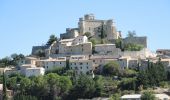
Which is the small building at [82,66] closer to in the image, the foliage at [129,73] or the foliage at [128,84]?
the foliage at [129,73]

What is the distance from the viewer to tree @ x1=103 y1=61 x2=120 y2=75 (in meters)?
71.9

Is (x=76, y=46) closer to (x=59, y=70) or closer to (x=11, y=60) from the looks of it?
(x=59, y=70)

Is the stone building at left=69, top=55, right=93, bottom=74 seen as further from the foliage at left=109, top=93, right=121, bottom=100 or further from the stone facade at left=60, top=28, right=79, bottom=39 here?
the foliage at left=109, top=93, right=121, bottom=100

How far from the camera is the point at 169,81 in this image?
67625 millimetres

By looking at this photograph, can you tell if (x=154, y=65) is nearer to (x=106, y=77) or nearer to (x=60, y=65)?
(x=106, y=77)

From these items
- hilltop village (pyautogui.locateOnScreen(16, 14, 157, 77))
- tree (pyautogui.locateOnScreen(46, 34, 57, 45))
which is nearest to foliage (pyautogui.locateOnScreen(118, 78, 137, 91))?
hilltop village (pyautogui.locateOnScreen(16, 14, 157, 77))

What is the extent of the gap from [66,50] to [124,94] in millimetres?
17698

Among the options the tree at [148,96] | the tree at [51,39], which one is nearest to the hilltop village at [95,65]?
the tree at [51,39]

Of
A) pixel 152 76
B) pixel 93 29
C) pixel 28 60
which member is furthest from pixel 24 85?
pixel 93 29

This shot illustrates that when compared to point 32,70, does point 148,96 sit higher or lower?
lower

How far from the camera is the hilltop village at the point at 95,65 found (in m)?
66.2

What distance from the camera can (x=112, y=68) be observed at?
237 feet

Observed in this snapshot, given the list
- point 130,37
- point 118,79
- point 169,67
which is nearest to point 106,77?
point 118,79

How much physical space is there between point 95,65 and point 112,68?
3.47 metres
